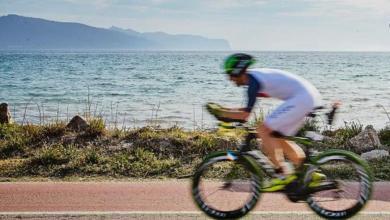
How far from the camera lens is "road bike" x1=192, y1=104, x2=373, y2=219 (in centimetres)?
647

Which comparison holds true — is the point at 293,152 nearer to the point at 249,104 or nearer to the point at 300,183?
the point at 300,183

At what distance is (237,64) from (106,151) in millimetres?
5792

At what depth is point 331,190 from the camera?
21.6ft

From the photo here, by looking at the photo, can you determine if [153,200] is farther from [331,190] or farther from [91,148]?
[91,148]

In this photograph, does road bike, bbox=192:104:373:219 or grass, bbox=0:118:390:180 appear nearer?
road bike, bbox=192:104:373:219

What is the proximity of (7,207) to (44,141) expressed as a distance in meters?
4.93

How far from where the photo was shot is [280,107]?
653cm

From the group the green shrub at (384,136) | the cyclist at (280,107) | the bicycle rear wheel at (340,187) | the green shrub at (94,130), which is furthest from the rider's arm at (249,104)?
the green shrub at (384,136)

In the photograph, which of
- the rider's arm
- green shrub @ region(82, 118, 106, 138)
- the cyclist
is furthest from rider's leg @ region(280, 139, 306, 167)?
green shrub @ region(82, 118, 106, 138)

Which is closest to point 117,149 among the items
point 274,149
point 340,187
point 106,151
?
point 106,151

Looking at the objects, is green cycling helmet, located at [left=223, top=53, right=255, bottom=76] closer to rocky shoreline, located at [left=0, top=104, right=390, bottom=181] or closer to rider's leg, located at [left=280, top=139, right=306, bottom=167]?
rider's leg, located at [left=280, top=139, right=306, bottom=167]

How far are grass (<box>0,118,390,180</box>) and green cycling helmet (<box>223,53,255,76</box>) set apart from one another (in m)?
3.96

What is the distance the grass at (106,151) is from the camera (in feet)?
33.9

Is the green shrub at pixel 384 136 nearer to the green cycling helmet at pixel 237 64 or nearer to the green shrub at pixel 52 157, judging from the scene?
the green shrub at pixel 52 157
